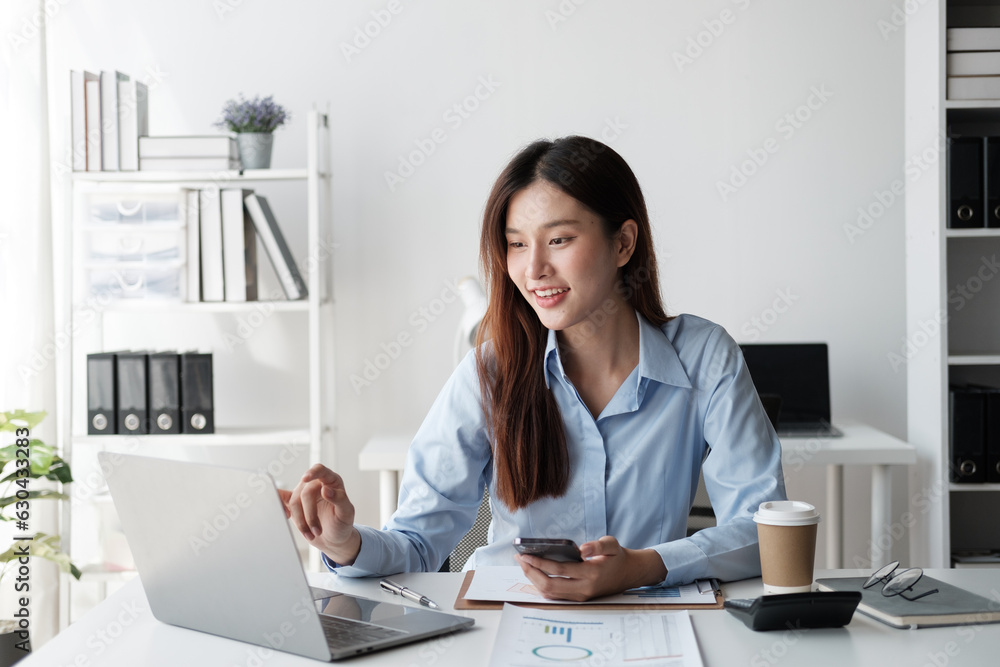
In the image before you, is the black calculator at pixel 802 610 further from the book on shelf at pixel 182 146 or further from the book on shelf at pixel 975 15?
the book on shelf at pixel 975 15

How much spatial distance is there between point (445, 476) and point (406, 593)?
0.29 m

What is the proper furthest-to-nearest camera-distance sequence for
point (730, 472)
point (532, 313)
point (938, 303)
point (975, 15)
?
point (975, 15) → point (938, 303) → point (532, 313) → point (730, 472)

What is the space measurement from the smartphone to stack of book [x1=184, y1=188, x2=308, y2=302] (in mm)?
1701

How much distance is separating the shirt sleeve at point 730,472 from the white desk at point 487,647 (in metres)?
0.13

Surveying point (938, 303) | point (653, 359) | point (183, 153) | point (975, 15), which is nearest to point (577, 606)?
point (653, 359)

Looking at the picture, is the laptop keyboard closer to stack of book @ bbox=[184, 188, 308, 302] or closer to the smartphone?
the smartphone

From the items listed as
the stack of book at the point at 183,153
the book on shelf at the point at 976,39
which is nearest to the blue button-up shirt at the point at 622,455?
the stack of book at the point at 183,153

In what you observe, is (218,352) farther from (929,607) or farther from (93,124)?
(929,607)

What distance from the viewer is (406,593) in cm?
110

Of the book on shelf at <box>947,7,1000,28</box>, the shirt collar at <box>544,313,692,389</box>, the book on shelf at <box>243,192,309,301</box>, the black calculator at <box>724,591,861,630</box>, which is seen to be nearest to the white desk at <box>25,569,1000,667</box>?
the black calculator at <box>724,591,861,630</box>

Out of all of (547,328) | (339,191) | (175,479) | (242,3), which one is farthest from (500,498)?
(242,3)

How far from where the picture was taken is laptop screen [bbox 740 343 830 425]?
2568 mm

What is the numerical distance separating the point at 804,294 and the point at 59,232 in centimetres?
231

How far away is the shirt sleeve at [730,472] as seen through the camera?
3.80 feet
